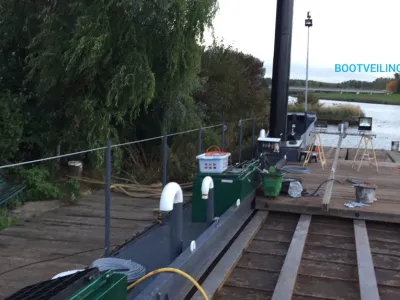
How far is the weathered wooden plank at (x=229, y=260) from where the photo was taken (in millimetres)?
3663

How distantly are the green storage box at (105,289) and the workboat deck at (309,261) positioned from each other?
1121 millimetres

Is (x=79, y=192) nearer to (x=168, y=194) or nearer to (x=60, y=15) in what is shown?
(x=60, y=15)

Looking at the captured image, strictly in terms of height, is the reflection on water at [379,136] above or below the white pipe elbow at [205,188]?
below

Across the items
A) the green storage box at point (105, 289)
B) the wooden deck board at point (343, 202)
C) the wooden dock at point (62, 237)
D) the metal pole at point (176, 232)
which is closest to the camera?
the green storage box at point (105, 289)

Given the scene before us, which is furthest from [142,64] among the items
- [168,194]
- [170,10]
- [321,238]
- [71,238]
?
[168,194]

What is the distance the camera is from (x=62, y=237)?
233 inches

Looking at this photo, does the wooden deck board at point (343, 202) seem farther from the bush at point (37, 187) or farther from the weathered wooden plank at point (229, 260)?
the bush at point (37, 187)

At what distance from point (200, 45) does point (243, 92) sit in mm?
5937

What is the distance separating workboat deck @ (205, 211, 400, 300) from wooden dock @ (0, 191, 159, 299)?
169cm

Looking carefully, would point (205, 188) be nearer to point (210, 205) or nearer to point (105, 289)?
point (210, 205)

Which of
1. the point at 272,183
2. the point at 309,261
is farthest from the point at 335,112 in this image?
the point at 309,261

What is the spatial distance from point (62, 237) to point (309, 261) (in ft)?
10.2

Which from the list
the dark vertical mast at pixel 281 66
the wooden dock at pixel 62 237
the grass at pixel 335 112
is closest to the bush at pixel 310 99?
the grass at pixel 335 112

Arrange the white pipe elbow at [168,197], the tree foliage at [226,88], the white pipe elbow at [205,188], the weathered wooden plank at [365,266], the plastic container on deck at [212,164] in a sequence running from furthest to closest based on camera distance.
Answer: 1. the tree foliage at [226,88]
2. the plastic container on deck at [212,164]
3. the white pipe elbow at [205,188]
4. the weathered wooden plank at [365,266]
5. the white pipe elbow at [168,197]
